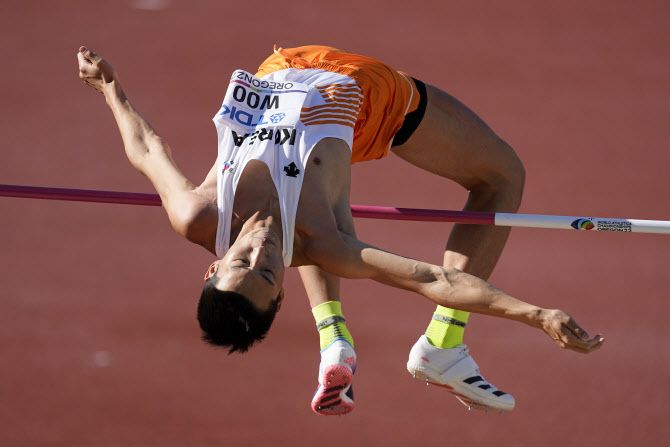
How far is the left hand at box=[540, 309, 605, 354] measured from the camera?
6.93 feet

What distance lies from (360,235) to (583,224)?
1.72 meters

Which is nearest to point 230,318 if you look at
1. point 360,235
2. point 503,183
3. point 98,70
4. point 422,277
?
point 422,277

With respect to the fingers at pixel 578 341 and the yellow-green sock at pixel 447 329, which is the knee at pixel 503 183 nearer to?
the yellow-green sock at pixel 447 329

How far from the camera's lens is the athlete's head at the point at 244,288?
233 cm

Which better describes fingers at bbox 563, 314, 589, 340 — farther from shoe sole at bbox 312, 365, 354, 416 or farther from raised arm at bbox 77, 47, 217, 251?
raised arm at bbox 77, 47, 217, 251

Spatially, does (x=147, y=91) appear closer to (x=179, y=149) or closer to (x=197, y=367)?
(x=179, y=149)

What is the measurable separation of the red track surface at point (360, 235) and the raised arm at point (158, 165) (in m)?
1.62

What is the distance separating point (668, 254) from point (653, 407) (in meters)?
0.82

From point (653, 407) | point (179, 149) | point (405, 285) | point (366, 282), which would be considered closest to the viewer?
point (405, 285)

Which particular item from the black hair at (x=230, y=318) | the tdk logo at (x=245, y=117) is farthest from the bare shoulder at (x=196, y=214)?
the tdk logo at (x=245, y=117)

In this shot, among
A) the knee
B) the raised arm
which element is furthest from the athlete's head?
the knee

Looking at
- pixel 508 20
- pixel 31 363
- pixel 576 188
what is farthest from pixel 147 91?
pixel 576 188

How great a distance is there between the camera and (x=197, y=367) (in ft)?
13.2

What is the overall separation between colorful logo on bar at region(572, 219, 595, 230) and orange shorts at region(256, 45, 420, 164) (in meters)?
0.62
